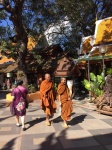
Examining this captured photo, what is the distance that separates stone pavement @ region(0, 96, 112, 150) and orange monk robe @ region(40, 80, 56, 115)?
0.50m

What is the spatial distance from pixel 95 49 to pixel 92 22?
8143 mm

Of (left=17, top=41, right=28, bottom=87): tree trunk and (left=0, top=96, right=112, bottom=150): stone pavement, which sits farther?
(left=17, top=41, right=28, bottom=87): tree trunk

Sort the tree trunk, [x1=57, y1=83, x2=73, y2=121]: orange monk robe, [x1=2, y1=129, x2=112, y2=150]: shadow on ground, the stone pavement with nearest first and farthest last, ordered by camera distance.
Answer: [x1=2, y1=129, x2=112, y2=150]: shadow on ground < the stone pavement < [x1=57, y1=83, x2=73, y2=121]: orange monk robe < the tree trunk

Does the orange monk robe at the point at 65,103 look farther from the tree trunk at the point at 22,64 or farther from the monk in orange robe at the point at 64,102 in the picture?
the tree trunk at the point at 22,64

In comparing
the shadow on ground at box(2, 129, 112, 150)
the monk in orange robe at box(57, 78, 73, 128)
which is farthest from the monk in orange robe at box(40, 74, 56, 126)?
the shadow on ground at box(2, 129, 112, 150)

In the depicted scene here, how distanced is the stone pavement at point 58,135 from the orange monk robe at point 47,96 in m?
0.50

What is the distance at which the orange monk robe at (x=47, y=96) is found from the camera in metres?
8.29

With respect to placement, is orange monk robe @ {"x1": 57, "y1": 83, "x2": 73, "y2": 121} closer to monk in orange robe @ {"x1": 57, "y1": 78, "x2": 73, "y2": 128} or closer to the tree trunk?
monk in orange robe @ {"x1": 57, "y1": 78, "x2": 73, "y2": 128}

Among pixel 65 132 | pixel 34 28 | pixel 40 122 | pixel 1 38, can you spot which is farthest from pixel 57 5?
pixel 65 132

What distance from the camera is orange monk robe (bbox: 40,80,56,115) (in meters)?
8.29

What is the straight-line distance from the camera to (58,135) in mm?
7043

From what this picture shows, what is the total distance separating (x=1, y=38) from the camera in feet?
61.3

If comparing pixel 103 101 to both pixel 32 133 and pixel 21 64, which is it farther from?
pixel 21 64

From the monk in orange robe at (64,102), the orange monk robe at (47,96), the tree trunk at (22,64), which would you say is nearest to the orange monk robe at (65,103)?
the monk in orange robe at (64,102)
